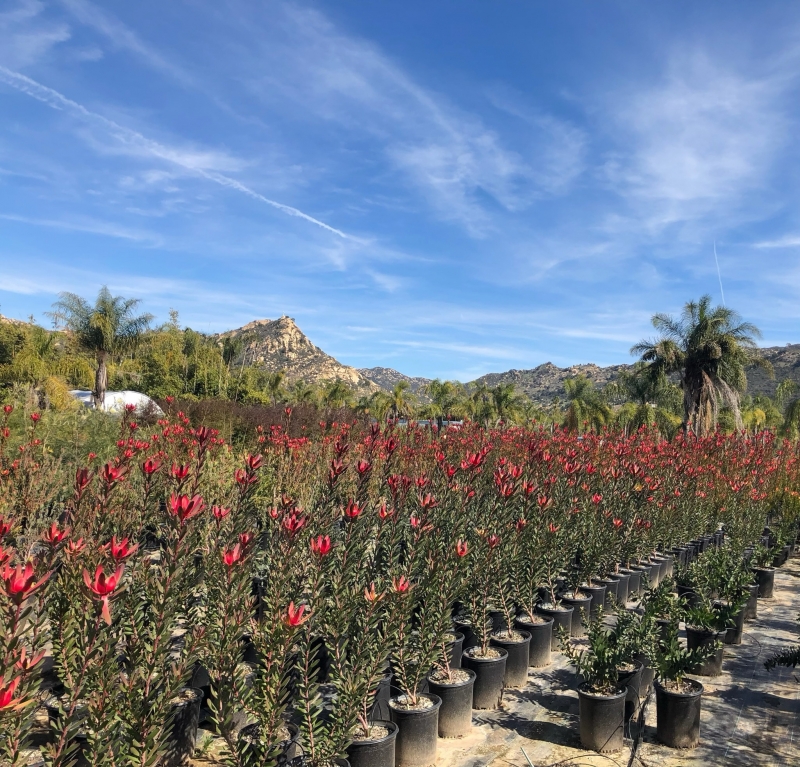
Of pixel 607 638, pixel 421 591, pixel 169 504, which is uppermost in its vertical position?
pixel 169 504

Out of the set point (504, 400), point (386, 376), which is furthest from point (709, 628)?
point (386, 376)

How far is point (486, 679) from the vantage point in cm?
353

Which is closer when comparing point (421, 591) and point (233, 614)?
point (233, 614)

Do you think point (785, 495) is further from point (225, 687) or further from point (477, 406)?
point (477, 406)

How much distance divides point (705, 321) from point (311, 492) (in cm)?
Result: 1641

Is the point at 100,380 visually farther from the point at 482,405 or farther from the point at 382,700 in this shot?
the point at 382,700

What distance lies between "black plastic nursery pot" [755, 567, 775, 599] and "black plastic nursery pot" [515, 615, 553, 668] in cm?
336

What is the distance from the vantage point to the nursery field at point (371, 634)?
2.01m

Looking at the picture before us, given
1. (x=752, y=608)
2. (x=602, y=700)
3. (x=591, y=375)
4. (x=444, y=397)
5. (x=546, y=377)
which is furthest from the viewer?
(x=546, y=377)

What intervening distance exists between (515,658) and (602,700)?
28.7 inches

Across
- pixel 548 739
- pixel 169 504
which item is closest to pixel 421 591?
pixel 548 739

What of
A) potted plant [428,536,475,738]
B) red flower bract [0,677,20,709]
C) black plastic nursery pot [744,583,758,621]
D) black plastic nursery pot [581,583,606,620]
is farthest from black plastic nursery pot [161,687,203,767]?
black plastic nursery pot [744,583,758,621]

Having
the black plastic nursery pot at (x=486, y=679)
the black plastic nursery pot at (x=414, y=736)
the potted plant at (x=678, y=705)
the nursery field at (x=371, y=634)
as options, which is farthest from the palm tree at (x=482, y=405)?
the black plastic nursery pot at (x=414, y=736)

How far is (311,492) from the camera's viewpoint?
716 cm
